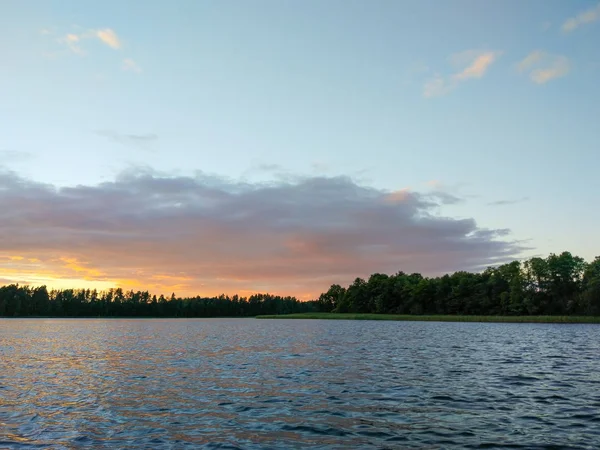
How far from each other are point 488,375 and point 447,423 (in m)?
16.5

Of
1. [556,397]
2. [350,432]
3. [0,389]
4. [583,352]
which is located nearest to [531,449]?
[350,432]

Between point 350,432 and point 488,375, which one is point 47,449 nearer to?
point 350,432

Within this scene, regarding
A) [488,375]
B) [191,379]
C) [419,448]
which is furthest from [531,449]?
[191,379]

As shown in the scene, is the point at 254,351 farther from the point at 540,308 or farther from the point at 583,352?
the point at 540,308

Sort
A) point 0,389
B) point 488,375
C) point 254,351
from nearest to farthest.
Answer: point 0,389 < point 488,375 < point 254,351

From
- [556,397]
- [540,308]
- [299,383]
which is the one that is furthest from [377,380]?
[540,308]

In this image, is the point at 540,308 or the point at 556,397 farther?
the point at 540,308

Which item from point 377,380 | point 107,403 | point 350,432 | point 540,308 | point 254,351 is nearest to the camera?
point 350,432

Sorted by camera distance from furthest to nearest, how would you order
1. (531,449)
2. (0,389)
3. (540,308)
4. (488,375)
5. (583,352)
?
(540,308) → (583,352) → (488,375) → (0,389) → (531,449)

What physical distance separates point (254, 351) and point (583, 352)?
36270 millimetres

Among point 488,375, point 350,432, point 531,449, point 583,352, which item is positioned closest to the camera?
point 531,449

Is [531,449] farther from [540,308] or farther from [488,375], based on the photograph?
[540,308]

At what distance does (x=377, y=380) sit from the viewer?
110ft

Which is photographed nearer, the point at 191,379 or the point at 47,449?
the point at 47,449
